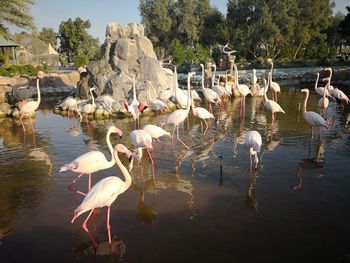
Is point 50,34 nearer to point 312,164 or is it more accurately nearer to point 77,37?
point 77,37

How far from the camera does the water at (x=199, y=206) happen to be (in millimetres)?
5480

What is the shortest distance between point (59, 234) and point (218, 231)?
302 centimetres

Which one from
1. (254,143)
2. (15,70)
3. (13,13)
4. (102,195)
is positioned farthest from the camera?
(15,70)

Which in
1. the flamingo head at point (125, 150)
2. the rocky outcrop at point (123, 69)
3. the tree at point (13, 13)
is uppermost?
the tree at point (13, 13)

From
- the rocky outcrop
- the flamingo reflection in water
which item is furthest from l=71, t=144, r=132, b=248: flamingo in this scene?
the rocky outcrop

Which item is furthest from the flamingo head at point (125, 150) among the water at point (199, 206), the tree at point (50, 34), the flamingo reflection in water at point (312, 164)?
the tree at point (50, 34)

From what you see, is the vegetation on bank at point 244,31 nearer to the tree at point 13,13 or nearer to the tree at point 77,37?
the tree at point 77,37

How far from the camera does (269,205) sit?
22.5 ft

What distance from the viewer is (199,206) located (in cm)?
693

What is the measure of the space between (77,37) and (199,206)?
68157mm

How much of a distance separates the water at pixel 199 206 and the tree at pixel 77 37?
6003 cm

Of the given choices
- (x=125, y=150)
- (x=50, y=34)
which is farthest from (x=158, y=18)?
(x=50, y=34)

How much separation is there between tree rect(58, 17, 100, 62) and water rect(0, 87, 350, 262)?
197 ft

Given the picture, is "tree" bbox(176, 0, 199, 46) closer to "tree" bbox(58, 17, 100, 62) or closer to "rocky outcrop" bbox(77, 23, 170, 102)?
"tree" bbox(58, 17, 100, 62)
